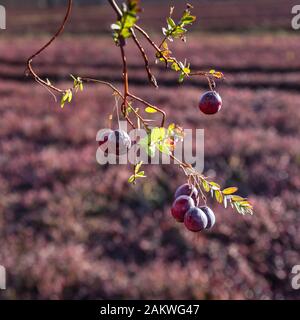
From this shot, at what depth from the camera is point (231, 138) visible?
10188mm

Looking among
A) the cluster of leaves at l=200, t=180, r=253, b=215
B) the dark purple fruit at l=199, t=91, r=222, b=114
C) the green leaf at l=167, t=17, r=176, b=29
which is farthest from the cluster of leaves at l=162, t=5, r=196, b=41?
the cluster of leaves at l=200, t=180, r=253, b=215

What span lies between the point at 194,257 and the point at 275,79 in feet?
33.9

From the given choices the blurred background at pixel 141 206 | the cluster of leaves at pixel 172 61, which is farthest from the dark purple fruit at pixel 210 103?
the blurred background at pixel 141 206

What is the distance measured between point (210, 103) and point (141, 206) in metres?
7.00

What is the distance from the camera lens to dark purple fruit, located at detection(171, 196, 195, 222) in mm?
1018

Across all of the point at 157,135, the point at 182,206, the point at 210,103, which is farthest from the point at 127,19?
the point at 182,206

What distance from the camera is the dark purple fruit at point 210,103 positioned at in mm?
967

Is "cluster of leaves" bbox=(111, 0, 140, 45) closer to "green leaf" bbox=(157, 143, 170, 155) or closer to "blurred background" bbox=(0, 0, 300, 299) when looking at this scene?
"green leaf" bbox=(157, 143, 170, 155)

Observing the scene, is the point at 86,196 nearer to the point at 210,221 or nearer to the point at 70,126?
the point at 70,126

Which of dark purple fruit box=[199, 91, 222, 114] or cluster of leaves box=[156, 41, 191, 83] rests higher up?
cluster of leaves box=[156, 41, 191, 83]

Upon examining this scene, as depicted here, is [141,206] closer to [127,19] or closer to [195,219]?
[195,219]

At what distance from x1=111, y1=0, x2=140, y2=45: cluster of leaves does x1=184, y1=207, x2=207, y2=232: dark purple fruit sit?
40 centimetres

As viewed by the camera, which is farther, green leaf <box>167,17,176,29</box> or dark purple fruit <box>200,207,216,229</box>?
dark purple fruit <box>200,207,216,229</box>
